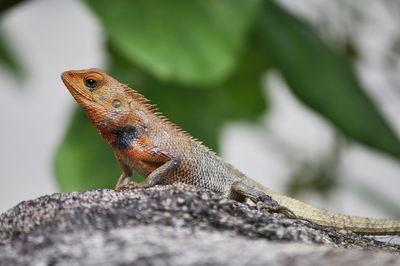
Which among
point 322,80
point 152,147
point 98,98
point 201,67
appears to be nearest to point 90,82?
point 98,98

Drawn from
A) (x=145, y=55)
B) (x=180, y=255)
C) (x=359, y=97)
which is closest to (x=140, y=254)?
(x=180, y=255)

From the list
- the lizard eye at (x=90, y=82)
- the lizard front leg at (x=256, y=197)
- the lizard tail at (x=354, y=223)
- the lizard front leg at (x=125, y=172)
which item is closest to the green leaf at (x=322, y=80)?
the lizard tail at (x=354, y=223)

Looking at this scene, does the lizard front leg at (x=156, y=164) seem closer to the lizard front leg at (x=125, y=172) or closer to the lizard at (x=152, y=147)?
the lizard at (x=152, y=147)

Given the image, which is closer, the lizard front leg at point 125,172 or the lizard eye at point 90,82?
the lizard eye at point 90,82

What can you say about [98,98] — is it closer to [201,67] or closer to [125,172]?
[125,172]

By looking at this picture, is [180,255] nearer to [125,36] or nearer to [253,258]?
[253,258]

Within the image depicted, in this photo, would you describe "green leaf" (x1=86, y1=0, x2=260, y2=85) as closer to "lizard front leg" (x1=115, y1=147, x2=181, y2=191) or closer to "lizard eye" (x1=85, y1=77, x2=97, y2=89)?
"lizard eye" (x1=85, y1=77, x2=97, y2=89)
